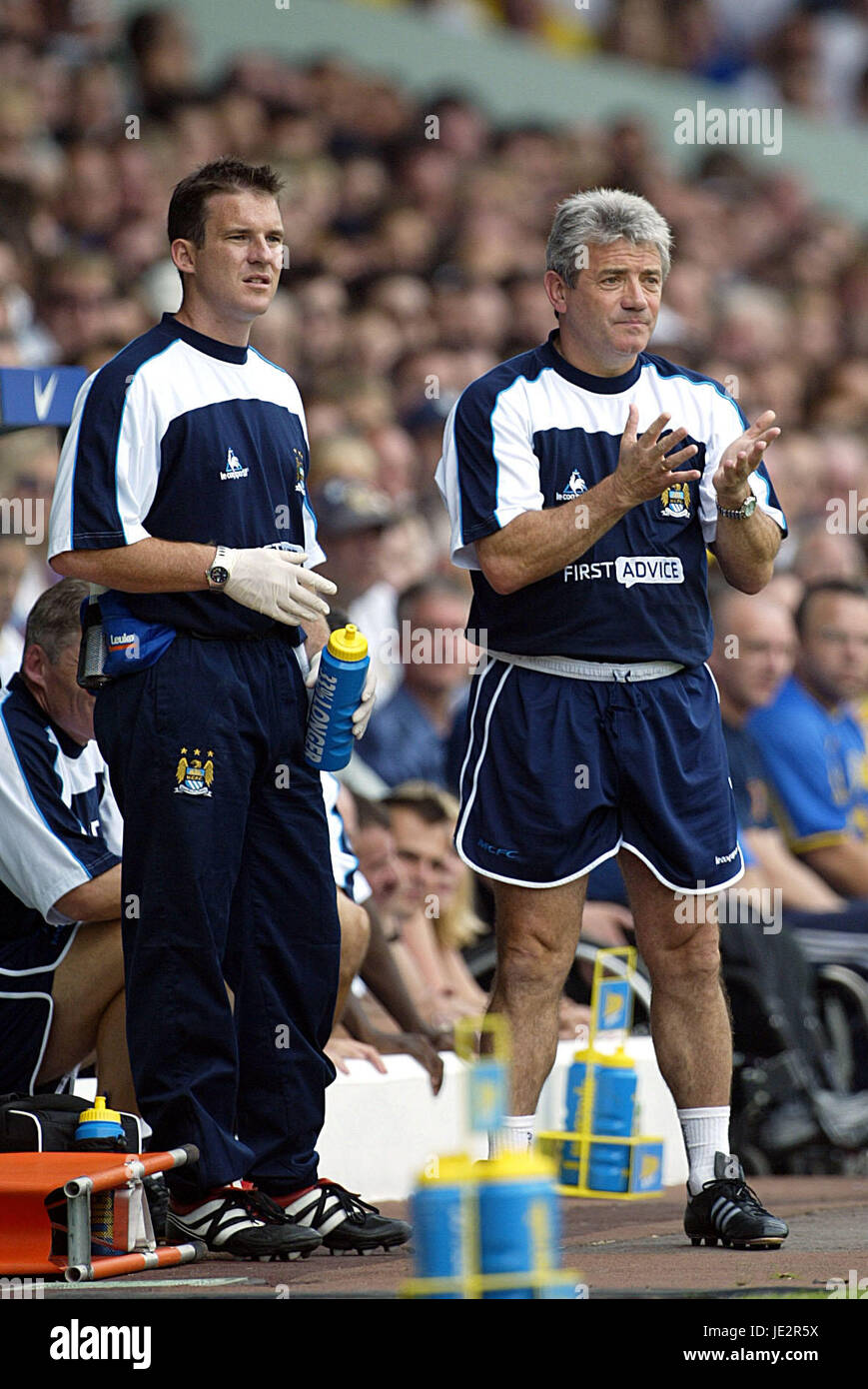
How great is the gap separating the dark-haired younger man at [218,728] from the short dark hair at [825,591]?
4.21 m

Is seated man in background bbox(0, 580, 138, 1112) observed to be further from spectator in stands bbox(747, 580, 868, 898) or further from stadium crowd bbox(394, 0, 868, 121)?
stadium crowd bbox(394, 0, 868, 121)

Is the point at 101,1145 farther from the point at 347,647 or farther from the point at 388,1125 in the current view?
the point at 388,1125

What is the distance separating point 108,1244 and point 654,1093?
2907 millimetres

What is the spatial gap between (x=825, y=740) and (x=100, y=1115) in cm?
438

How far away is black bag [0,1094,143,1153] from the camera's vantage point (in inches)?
159

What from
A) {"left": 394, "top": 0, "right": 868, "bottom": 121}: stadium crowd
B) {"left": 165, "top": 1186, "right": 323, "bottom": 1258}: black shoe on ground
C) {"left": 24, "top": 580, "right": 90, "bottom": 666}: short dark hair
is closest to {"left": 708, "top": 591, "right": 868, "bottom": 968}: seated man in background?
{"left": 24, "top": 580, "right": 90, "bottom": 666}: short dark hair

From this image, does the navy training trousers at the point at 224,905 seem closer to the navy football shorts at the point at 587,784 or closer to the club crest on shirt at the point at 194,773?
the club crest on shirt at the point at 194,773

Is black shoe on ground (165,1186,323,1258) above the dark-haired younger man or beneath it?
beneath

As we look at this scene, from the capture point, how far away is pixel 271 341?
28.9 feet

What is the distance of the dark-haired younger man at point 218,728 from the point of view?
3984 millimetres

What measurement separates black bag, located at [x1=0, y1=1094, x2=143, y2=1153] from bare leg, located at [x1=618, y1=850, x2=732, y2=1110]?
112 cm

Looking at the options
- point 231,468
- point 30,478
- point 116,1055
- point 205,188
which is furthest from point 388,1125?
point 205,188

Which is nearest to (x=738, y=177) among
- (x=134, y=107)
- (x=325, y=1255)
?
(x=134, y=107)

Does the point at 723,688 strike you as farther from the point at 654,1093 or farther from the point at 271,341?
the point at 271,341
